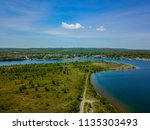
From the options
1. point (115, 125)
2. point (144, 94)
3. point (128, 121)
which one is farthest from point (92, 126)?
point (144, 94)

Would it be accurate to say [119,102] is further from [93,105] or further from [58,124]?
[58,124]

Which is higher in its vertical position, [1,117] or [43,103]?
[1,117]

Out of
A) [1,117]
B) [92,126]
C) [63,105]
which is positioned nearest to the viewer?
[92,126]

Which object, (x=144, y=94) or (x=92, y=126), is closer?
(x=92, y=126)

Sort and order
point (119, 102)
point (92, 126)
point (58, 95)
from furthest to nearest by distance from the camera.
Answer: point (58, 95)
point (119, 102)
point (92, 126)

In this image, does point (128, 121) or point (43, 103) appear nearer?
point (128, 121)

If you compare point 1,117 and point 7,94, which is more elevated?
point 1,117

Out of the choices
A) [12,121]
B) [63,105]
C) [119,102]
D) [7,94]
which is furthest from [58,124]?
[7,94]

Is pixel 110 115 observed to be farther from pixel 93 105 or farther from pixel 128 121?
pixel 93 105

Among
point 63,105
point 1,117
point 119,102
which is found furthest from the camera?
point 119,102
